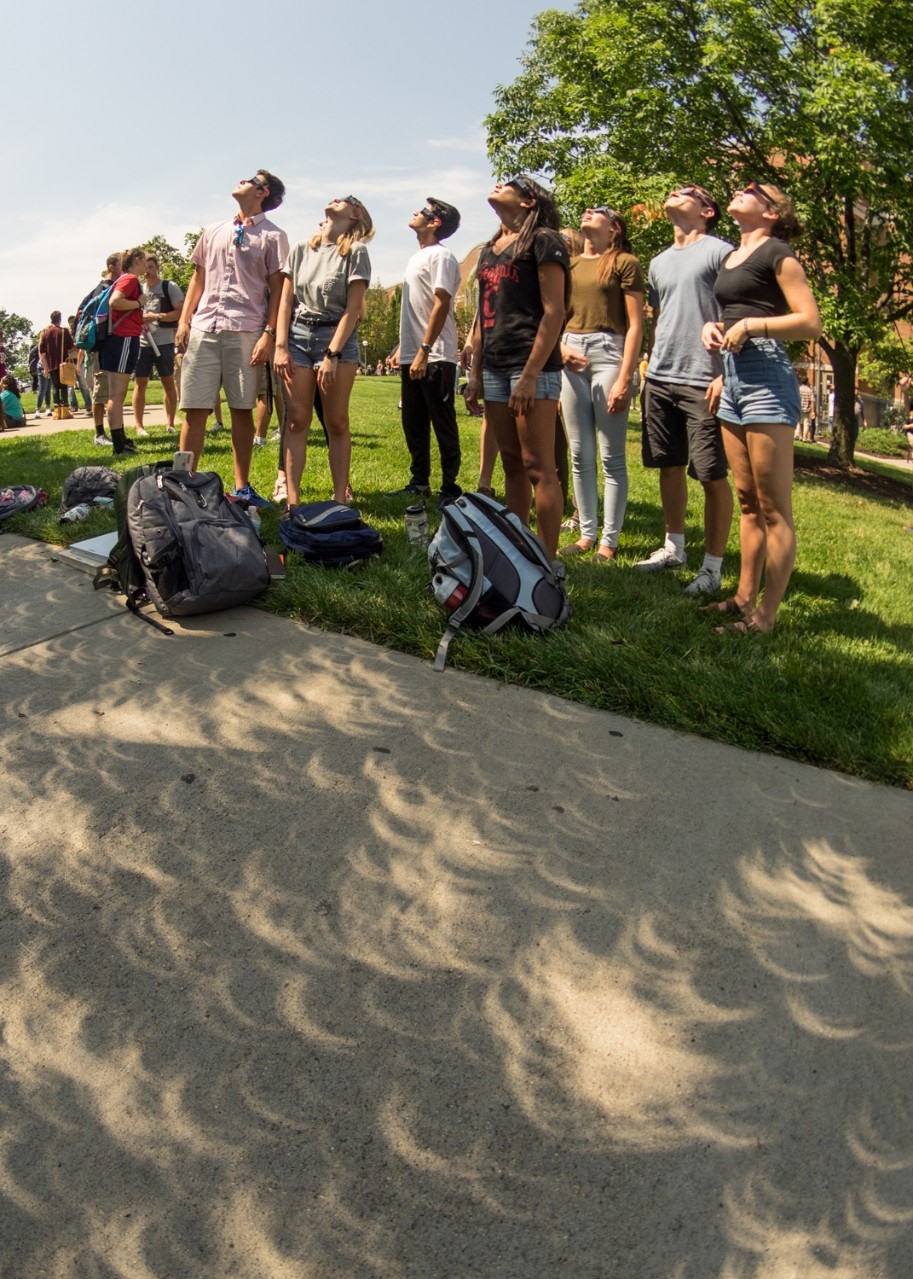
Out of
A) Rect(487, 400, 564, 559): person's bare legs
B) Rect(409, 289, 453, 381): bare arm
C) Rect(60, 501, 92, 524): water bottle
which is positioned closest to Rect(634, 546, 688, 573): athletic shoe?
Rect(487, 400, 564, 559): person's bare legs

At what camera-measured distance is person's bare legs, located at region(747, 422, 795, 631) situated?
457cm

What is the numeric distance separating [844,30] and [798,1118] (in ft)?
56.1

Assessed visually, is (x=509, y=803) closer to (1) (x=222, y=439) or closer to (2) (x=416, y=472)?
(2) (x=416, y=472)

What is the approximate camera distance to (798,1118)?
2.26m

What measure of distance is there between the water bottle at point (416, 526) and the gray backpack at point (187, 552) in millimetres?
1143

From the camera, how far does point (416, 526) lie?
599cm

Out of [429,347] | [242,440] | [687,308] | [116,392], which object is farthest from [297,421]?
[116,392]

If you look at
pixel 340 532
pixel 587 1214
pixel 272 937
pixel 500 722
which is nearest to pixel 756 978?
pixel 587 1214

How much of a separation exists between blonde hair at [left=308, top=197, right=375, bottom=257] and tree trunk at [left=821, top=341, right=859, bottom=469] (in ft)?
52.5

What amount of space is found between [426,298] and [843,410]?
51.1ft

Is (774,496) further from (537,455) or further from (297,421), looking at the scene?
(297,421)

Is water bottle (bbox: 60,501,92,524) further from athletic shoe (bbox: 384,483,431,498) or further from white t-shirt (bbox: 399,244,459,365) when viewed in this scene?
white t-shirt (bbox: 399,244,459,365)

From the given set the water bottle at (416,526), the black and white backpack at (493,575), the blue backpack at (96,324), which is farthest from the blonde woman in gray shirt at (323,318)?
the blue backpack at (96,324)

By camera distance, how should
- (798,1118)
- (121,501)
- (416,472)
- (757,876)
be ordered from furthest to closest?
(416,472) → (121,501) → (757,876) → (798,1118)
